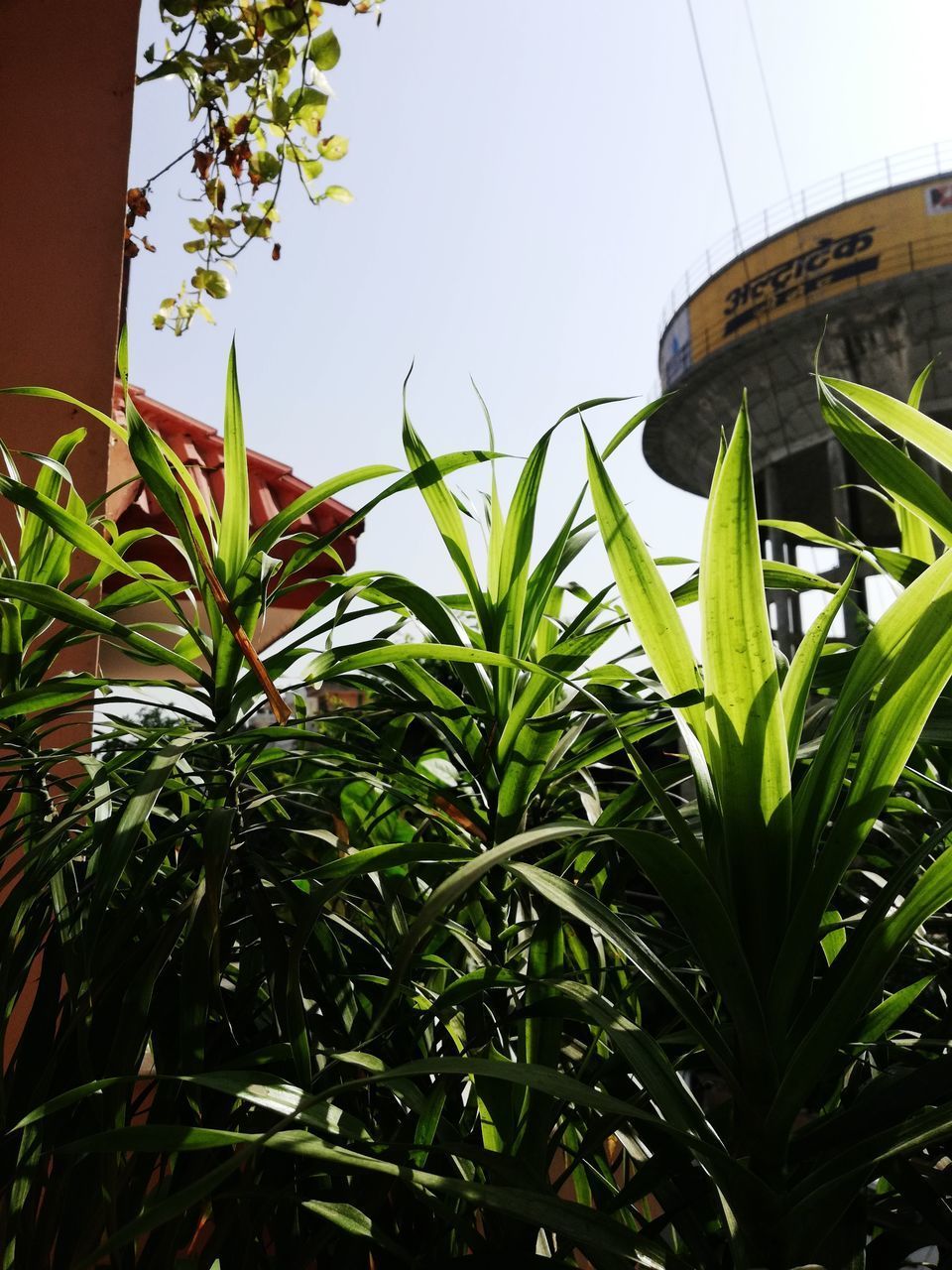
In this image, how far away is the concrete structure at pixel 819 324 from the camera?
10.1m

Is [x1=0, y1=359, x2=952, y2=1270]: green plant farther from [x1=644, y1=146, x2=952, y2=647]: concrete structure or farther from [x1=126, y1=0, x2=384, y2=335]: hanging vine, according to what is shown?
[x1=644, y1=146, x2=952, y2=647]: concrete structure

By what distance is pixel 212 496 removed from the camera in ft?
6.13

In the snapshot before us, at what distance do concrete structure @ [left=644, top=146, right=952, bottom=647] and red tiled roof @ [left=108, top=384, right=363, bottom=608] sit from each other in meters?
7.68

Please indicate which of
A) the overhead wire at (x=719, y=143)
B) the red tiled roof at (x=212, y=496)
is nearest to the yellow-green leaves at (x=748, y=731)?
the red tiled roof at (x=212, y=496)

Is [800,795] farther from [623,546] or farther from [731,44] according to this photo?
[731,44]

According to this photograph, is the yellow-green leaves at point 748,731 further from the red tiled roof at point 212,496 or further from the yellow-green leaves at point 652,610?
the red tiled roof at point 212,496

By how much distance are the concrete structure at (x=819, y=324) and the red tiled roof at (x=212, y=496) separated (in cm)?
768

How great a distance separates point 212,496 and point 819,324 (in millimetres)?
9612

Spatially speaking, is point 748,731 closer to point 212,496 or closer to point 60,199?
point 60,199

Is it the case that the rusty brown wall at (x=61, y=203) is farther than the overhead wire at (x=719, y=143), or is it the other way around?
the overhead wire at (x=719, y=143)

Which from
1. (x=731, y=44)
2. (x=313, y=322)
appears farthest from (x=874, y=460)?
(x=731, y=44)

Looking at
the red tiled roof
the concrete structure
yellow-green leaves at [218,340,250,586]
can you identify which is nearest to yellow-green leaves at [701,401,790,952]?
yellow-green leaves at [218,340,250,586]

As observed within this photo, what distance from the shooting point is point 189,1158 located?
62cm

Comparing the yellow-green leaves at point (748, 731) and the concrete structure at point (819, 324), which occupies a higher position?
the concrete structure at point (819, 324)
